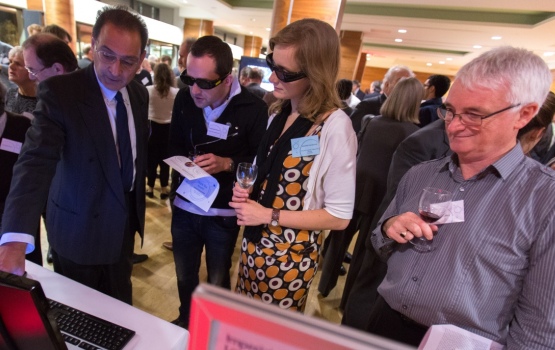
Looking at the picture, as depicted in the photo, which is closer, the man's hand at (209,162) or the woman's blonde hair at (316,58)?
the woman's blonde hair at (316,58)

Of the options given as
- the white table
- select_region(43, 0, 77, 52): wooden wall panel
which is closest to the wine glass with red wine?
the white table

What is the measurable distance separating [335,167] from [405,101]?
5.00 ft

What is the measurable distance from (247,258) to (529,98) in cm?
115

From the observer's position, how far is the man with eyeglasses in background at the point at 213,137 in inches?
58.8

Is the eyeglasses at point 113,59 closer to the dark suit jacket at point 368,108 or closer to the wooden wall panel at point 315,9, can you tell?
the wooden wall panel at point 315,9

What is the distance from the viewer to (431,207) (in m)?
0.94

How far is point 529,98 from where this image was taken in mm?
821

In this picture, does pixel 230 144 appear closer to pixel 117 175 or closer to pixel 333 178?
pixel 117 175

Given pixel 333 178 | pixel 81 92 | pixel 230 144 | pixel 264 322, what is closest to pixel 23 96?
pixel 81 92

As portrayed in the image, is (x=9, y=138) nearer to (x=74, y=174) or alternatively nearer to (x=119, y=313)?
(x=74, y=174)

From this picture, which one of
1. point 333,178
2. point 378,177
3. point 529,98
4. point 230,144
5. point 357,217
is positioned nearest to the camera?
point 529,98

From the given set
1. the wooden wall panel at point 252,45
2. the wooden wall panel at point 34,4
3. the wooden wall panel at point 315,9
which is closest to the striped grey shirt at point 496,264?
the wooden wall panel at point 315,9

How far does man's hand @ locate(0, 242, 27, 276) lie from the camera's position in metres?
0.96

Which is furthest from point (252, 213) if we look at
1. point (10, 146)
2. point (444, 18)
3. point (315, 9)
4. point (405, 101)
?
point (444, 18)
